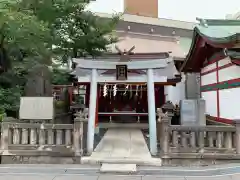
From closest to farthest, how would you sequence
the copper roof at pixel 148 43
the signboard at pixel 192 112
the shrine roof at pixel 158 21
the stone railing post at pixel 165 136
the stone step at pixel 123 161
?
the stone step at pixel 123 161 < the stone railing post at pixel 165 136 < the signboard at pixel 192 112 < the copper roof at pixel 148 43 < the shrine roof at pixel 158 21

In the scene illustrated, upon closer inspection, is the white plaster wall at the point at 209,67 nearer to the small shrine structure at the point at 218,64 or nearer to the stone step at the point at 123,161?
the small shrine structure at the point at 218,64

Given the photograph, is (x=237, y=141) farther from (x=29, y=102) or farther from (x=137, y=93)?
(x=137, y=93)

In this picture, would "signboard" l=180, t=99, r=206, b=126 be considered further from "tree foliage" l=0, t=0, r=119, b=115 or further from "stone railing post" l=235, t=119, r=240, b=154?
"tree foliage" l=0, t=0, r=119, b=115

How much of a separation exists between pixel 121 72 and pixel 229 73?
3486 millimetres

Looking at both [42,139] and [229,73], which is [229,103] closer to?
[229,73]

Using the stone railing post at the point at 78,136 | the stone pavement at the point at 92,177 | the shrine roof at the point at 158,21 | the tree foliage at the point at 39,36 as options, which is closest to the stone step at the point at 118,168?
the stone pavement at the point at 92,177

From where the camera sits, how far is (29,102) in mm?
9125

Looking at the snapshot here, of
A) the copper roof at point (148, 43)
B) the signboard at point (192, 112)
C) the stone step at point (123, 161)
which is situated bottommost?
the stone step at point (123, 161)

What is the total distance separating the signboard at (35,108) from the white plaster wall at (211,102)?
5.99 m

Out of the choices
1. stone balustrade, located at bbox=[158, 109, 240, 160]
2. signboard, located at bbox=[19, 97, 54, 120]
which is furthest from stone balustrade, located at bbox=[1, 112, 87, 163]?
stone balustrade, located at bbox=[158, 109, 240, 160]

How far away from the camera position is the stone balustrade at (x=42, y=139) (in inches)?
326

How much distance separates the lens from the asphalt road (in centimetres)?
659

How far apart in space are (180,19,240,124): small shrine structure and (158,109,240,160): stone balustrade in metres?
0.62

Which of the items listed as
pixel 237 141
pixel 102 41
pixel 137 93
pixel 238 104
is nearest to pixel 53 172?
pixel 237 141
